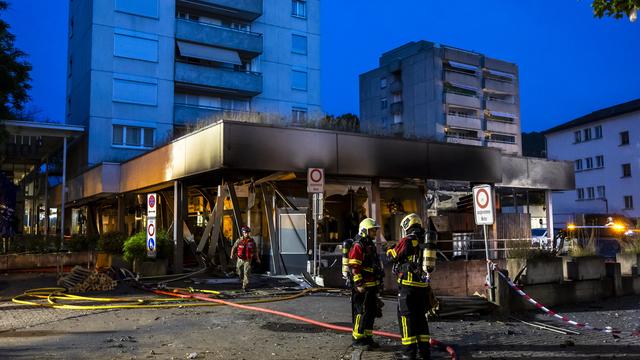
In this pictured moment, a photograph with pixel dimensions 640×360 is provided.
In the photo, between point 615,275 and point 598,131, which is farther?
point 598,131

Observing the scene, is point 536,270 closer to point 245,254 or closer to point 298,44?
point 245,254

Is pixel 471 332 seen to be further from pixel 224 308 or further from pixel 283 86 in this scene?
pixel 283 86

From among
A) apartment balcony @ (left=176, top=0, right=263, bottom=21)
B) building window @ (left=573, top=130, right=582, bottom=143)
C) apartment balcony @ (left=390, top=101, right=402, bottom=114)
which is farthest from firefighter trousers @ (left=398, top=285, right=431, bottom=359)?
apartment balcony @ (left=390, top=101, right=402, bottom=114)

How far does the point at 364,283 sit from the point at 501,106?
76300mm

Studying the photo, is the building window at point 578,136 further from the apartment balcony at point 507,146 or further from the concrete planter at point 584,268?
the concrete planter at point 584,268

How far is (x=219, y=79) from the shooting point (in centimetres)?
3900

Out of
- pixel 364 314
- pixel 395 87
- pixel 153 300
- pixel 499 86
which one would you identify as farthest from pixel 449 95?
pixel 364 314

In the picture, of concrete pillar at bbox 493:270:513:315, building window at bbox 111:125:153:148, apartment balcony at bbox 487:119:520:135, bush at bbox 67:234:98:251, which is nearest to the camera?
concrete pillar at bbox 493:270:513:315

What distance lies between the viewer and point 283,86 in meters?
42.4

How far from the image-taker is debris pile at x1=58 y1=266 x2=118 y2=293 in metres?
14.0

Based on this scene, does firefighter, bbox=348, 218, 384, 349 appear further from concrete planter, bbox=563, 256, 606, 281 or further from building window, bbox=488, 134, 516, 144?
building window, bbox=488, 134, 516, 144

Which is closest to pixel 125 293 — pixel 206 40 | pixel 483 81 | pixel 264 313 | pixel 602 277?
pixel 264 313

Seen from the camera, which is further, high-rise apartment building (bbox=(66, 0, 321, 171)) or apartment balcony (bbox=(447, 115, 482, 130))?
apartment balcony (bbox=(447, 115, 482, 130))

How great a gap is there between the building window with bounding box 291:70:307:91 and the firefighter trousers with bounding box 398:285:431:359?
3651 centimetres
